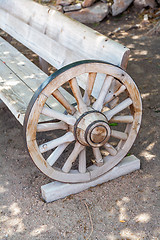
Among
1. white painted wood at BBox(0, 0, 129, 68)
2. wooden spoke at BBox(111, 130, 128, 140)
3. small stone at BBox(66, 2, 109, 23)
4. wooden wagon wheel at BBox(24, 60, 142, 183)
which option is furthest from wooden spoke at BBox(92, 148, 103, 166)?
small stone at BBox(66, 2, 109, 23)

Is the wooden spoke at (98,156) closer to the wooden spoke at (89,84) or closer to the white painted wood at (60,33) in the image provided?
the wooden spoke at (89,84)

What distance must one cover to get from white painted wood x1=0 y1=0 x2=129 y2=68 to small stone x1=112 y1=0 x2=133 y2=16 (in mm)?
2783

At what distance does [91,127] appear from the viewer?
2699 millimetres

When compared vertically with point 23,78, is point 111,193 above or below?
below

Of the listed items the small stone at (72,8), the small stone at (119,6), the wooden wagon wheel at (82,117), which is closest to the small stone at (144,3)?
the small stone at (119,6)

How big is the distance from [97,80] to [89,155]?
830 millimetres

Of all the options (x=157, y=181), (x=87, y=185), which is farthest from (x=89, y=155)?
(x=157, y=181)

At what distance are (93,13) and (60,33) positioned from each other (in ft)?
11.8

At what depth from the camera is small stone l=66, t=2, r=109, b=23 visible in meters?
6.92

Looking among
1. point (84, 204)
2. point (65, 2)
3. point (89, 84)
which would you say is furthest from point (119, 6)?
point (84, 204)

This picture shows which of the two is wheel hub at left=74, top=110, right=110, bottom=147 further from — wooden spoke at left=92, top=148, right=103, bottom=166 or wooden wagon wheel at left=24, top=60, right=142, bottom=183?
wooden spoke at left=92, top=148, right=103, bottom=166

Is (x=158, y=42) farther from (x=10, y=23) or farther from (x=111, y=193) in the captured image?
(x=111, y=193)

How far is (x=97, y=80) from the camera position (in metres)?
3.12

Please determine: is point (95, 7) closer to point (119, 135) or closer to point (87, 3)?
point (87, 3)
